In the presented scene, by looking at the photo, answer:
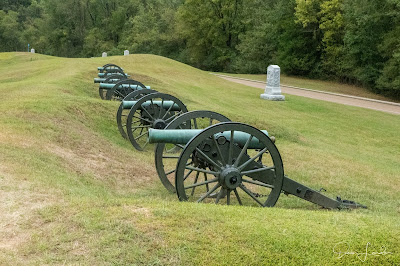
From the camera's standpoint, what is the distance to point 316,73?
37938 millimetres

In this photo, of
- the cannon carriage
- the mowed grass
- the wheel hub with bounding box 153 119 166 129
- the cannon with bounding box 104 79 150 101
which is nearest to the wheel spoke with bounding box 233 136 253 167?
the mowed grass

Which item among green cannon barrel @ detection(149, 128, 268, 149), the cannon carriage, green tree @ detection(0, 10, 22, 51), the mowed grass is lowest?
the mowed grass

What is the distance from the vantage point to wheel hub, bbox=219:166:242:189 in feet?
16.2

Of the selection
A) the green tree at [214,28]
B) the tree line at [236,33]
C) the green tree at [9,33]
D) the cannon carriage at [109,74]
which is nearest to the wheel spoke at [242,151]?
the cannon carriage at [109,74]

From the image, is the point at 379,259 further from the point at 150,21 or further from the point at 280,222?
the point at 150,21

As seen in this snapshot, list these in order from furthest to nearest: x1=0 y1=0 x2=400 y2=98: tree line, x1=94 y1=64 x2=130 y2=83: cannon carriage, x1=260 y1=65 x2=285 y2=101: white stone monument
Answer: x1=0 y1=0 x2=400 y2=98: tree line → x1=260 y1=65 x2=285 y2=101: white stone monument → x1=94 y1=64 x2=130 y2=83: cannon carriage

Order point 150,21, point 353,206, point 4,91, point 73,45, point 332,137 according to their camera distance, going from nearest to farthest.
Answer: point 353,206 < point 4,91 < point 332,137 < point 150,21 < point 73,45

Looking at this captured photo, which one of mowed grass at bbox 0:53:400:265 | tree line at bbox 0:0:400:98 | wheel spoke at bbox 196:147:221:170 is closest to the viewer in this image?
mowed grass at bbox 0:53:400:265

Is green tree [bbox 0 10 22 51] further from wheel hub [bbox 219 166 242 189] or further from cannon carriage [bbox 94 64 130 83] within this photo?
wheel hub [bbox 219 166 242 189]

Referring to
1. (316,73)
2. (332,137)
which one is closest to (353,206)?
(332,137)

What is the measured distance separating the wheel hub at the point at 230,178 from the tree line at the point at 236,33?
75.5 feet

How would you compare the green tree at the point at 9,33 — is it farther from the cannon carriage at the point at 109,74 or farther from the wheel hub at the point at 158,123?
the wheel hub at the point at 158,123

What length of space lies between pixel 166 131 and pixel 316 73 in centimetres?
3485

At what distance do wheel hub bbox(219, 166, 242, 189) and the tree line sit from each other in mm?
23010
